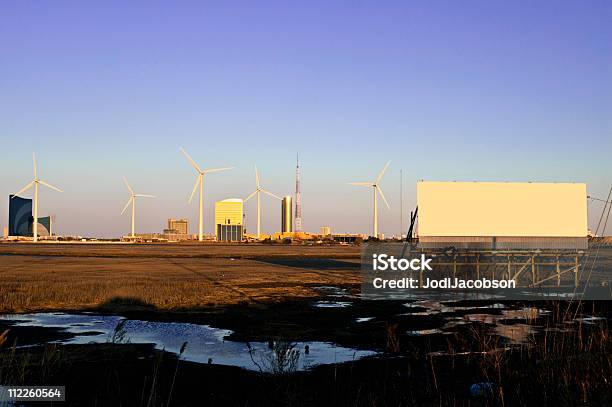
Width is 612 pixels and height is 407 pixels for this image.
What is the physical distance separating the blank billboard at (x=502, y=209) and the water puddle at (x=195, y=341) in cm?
1953

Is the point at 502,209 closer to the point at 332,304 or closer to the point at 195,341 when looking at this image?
the point at 332,304

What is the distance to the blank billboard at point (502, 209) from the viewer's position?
122ft

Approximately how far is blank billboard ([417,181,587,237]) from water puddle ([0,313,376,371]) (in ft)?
64.1

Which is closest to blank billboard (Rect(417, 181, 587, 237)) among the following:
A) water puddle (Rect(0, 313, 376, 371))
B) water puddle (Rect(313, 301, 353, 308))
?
water puddle (Rect(313, 301, 353, 308))

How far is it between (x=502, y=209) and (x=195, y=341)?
79.7ft

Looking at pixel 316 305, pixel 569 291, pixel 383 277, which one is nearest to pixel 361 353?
pixel 316 305

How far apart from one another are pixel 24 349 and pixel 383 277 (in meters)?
31.6

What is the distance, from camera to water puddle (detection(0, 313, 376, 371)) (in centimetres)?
1555

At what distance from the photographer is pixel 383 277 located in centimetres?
4553

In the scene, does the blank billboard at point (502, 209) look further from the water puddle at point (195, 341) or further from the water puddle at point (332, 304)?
the water puddle at point (195, 341)

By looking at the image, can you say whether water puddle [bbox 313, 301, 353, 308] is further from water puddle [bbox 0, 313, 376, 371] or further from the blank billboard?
the blank billboard

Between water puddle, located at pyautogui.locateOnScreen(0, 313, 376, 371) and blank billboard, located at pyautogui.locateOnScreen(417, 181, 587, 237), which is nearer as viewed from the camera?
water puddle, located at pyautogui.locateOnScreen(0, 313, 376, 371)

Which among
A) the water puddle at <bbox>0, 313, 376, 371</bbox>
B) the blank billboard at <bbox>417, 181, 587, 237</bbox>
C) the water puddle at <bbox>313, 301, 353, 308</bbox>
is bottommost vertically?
the water puddle at <bbox>313, 301, 353, 308</bbox>

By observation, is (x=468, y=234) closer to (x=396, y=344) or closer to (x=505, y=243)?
(x=505, y=243)
